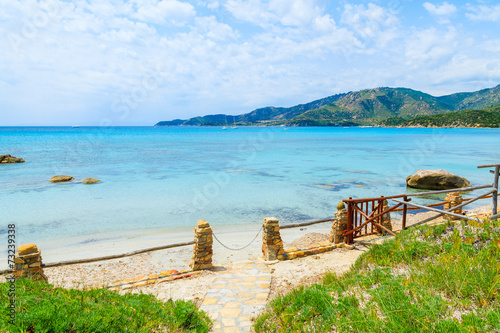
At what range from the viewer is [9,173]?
37.3 m

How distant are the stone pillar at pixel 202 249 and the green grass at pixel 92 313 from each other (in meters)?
3.08

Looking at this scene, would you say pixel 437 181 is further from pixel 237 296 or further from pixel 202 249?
pixel 237 296

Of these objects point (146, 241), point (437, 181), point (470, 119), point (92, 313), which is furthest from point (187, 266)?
point (470, 119)

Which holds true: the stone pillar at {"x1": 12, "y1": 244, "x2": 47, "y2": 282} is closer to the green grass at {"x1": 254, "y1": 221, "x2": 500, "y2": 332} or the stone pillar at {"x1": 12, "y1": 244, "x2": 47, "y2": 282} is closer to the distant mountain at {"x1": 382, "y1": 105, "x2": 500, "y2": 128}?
the green grass at {"x1": 254, "y1": 221, "x2": 500, "y2": 332}

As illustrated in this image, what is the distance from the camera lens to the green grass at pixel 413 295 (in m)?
4.35

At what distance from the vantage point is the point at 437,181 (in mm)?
25984

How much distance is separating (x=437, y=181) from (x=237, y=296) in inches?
1013

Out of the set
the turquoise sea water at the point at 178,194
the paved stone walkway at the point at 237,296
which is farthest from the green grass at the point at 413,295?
the turquoise sea water at the point at 178,194

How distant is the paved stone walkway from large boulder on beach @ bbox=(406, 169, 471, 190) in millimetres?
23132

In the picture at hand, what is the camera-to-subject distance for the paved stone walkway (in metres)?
6.15

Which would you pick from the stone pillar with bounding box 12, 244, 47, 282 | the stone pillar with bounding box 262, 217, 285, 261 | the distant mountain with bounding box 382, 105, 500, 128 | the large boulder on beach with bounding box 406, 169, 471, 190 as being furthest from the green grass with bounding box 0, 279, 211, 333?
the distant mountain with bounding box 382, 105, 500, 128

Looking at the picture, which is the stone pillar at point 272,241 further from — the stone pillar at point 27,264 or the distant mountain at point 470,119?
the distant mountain at point 470,119

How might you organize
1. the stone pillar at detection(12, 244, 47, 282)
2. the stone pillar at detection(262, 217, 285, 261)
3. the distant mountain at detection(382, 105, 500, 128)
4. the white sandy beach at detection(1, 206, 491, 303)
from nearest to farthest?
the stone pillar at detection(12, 244, 47, 282) → the white sandy beach at detection(1, 206, 491, 303) → the stone pillar at detection(262, 217, 285, 261) → the distant mountain at detection(382, 105, 500, 128)

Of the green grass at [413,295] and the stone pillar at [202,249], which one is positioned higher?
the green grass at [413,295]
